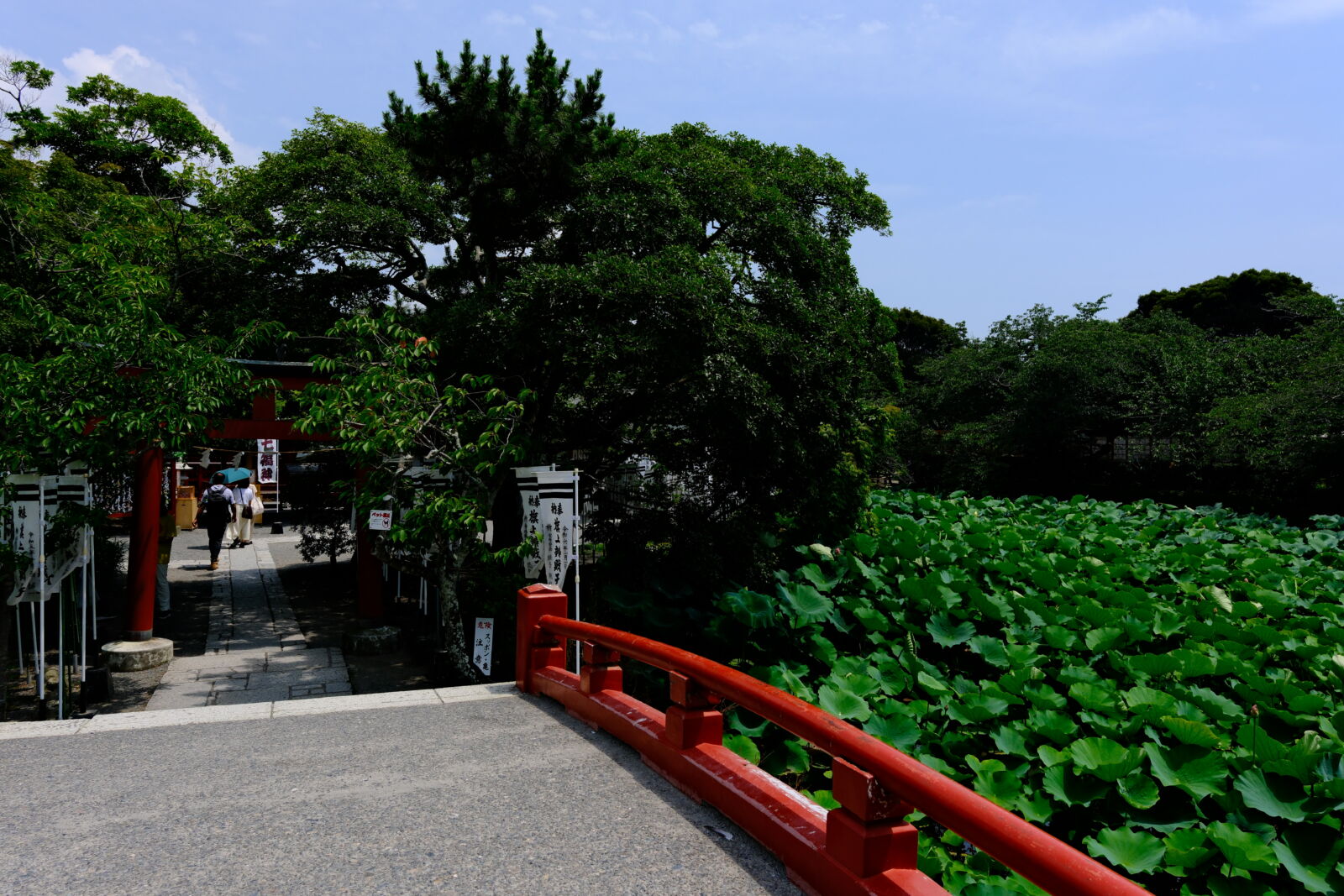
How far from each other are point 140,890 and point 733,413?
6.12 meters

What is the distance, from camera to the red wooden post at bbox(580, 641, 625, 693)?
5336 mm

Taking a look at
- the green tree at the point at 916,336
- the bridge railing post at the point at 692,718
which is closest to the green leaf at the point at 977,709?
the bridge railing post at the point at 692,718

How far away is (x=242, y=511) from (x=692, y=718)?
1721 centimetres

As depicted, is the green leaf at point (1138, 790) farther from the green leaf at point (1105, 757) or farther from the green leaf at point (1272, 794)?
the green leaf at point (1272, 794)

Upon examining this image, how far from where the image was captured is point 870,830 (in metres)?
2.97

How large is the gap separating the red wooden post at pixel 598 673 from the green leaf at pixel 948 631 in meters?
4.20

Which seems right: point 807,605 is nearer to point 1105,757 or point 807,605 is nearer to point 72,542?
point 1105,757

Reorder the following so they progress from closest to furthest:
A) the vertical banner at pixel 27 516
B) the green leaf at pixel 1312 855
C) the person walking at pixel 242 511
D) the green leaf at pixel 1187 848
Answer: the green leaf at pixel 1312 855 < the green leaf at pixel 1187 848 < the vertical banner at pixel 27 516 < the person walking at pixel 242 511

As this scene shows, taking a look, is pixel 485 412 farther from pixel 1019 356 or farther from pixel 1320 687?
pixel 1019 356

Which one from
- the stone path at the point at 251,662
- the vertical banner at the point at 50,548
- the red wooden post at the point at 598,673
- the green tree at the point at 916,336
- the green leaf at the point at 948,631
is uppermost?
the green tree at the point at 916,336

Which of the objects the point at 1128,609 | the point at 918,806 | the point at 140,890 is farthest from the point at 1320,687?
the point at 140,890

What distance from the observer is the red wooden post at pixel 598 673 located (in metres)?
5.34

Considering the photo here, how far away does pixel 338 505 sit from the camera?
523 inches

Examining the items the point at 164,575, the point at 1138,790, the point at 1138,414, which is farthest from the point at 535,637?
the point at 1138,414
